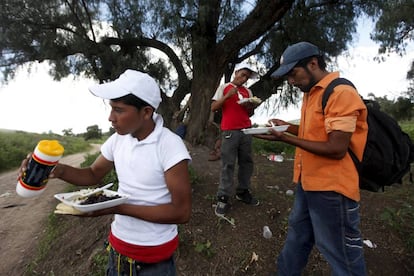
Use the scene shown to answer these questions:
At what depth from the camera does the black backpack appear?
6.23 ft

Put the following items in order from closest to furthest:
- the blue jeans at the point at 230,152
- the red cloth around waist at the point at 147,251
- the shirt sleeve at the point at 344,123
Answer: the red cloth around waist at the point at 147,251
the shirt sleeve at the point at 344,123
the blue jeans at the point at 230,152

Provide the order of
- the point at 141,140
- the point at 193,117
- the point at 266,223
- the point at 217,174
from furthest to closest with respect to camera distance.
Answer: the point at 193,117 < the point at 217,174 < the point at 266,223 < the point at 141,140

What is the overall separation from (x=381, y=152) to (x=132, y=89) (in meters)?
1.54

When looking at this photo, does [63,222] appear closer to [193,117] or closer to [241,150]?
[241,150]

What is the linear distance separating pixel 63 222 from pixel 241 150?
9.71 ft

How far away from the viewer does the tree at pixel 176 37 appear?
20.7 ft

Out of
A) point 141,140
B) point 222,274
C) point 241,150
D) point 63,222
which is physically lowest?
point 63,222

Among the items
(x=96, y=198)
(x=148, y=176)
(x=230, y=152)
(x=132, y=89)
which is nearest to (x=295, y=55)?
(x=132, y=89)

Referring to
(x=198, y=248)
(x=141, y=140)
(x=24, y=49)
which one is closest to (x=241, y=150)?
(x=198, y=248)

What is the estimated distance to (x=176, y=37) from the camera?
271 inches

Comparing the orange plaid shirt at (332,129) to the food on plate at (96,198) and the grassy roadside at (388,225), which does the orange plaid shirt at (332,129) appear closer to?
the food on plate at (96,198)

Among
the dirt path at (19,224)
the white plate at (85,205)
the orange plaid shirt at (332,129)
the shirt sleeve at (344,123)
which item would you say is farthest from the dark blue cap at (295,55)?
the dirt path at (19,224)

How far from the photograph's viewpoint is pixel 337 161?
187cm

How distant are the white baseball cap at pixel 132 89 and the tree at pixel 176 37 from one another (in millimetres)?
4762
